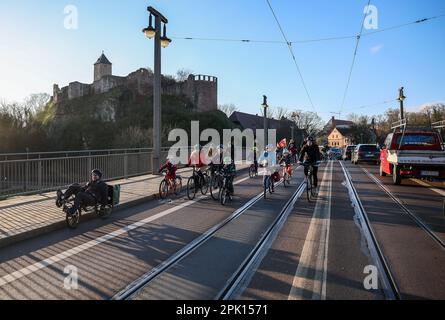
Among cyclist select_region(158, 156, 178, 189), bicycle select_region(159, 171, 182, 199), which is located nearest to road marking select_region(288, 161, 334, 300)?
bicycle select_region(159, 171, 182, 199)

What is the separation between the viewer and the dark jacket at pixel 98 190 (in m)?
9.11

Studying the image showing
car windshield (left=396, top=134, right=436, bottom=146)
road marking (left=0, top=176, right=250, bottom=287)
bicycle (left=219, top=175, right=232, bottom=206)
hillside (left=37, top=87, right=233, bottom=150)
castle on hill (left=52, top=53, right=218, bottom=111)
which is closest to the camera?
road marking (left=0, top=176, right=250, bottom=287)

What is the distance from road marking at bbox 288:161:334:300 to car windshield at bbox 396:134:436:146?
1018cm

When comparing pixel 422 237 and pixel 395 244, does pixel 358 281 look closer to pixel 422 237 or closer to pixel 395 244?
pixel 395 244

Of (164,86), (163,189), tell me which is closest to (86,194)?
(163,189)

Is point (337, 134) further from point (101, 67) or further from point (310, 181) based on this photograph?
point (310, 181)

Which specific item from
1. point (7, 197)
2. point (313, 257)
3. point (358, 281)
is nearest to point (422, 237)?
point (313, 257)

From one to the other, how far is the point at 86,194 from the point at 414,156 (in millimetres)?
12167

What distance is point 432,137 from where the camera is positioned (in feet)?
61.3

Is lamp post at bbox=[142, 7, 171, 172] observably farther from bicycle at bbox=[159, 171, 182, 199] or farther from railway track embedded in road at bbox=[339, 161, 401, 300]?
railway track embedded in road at bbox=[339, 161, 401, 300]

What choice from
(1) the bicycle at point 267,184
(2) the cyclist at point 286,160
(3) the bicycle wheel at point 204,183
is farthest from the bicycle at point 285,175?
(3) the bicycle wheel at point 204,183

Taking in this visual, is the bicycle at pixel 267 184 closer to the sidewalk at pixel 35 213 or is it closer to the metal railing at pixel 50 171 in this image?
the sidewalk at pixel 35 213

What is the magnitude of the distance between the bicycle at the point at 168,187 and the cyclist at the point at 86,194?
360 cm

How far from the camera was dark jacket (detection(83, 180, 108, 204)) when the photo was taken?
911cm
